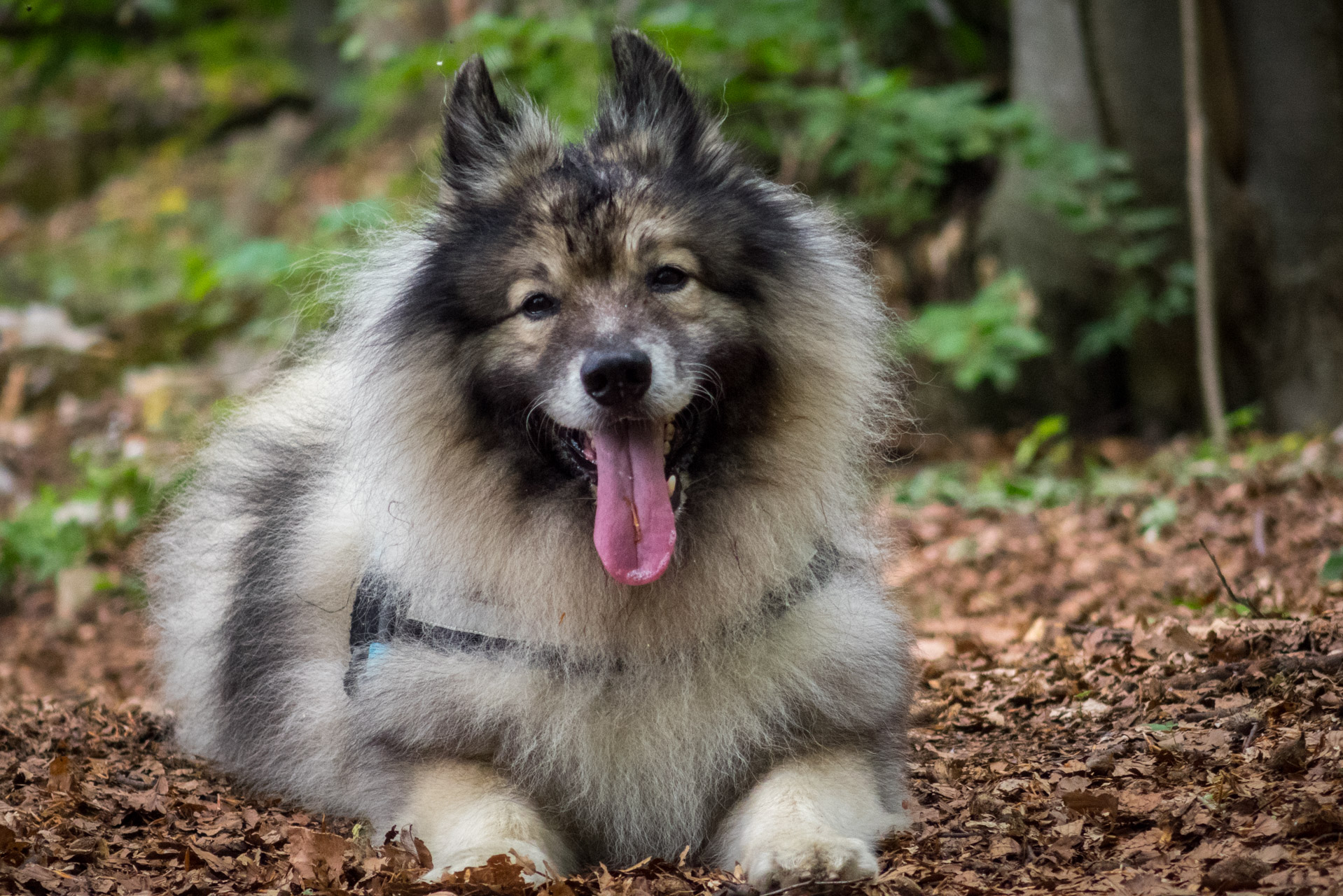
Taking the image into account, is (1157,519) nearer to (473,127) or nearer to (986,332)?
(986,332)

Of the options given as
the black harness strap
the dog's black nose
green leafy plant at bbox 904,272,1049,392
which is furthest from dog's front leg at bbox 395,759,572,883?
green leafy plant at bbox 904,272,1049,392

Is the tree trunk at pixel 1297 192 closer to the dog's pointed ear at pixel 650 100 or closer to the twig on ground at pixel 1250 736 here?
the twig on ground at pixel 1250 736

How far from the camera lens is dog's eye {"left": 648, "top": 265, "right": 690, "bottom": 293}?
2.92 meters

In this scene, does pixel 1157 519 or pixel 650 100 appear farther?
pixel 1157 519

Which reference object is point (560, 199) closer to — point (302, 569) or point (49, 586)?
point (302, 569)

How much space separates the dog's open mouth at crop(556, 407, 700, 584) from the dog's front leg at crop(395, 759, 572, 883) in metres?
0.57

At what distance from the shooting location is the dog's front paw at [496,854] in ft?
8.43

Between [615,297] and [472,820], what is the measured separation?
1240 millimetres

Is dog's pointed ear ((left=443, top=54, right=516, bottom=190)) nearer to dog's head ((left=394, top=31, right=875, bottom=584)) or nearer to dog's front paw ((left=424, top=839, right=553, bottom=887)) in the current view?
dog's head ((left=394, top=31, right=875, bottom=584))

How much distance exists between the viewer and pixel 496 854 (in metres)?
2.60

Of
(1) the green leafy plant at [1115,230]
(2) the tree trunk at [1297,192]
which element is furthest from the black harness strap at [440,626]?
(2) the tree trunk at [1297,192]

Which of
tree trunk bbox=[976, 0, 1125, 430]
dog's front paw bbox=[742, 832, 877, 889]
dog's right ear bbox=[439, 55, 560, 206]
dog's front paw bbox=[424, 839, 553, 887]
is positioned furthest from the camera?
tree trunk bbox=[976, 0, 1125, 430]

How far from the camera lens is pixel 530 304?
2.93 metres

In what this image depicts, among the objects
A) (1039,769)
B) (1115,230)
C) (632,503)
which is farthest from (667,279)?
(1115,230)
